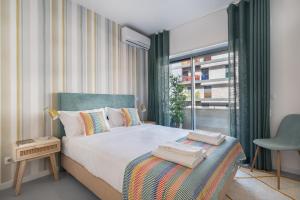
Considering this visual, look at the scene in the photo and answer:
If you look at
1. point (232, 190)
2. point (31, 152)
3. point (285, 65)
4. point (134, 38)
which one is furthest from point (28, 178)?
point (285, 65)

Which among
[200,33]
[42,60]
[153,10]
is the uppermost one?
[153,10]

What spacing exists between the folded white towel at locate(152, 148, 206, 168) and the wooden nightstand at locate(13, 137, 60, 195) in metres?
1.57

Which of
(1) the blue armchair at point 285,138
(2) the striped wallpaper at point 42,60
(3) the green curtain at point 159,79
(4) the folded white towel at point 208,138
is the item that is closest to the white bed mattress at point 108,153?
(4) the folded white towel at point 208,138

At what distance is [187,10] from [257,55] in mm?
1561

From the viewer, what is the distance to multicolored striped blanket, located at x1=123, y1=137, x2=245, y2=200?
1041 millimetres

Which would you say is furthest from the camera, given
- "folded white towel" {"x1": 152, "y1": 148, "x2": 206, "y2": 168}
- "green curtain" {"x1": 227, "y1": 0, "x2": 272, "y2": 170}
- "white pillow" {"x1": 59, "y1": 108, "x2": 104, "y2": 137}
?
"green curtain" {"x1": 227, "y1": 0, "x2": 272, "y2": 170}

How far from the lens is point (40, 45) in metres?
2.38

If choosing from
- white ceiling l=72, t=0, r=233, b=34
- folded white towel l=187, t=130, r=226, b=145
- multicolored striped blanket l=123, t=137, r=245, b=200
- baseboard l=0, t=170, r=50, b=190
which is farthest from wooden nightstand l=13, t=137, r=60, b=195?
white ceiling l=72, t=0, r=233, b=34

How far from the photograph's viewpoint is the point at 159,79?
13.1 feet

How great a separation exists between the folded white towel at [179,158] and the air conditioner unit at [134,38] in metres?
2.92

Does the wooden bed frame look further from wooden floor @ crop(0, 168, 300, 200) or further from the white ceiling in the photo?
the white ceiling

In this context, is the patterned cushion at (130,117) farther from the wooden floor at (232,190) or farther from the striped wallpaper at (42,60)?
the wooden floor at (232,190)

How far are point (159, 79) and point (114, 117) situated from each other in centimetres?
158

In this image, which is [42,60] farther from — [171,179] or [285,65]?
[285,65]
